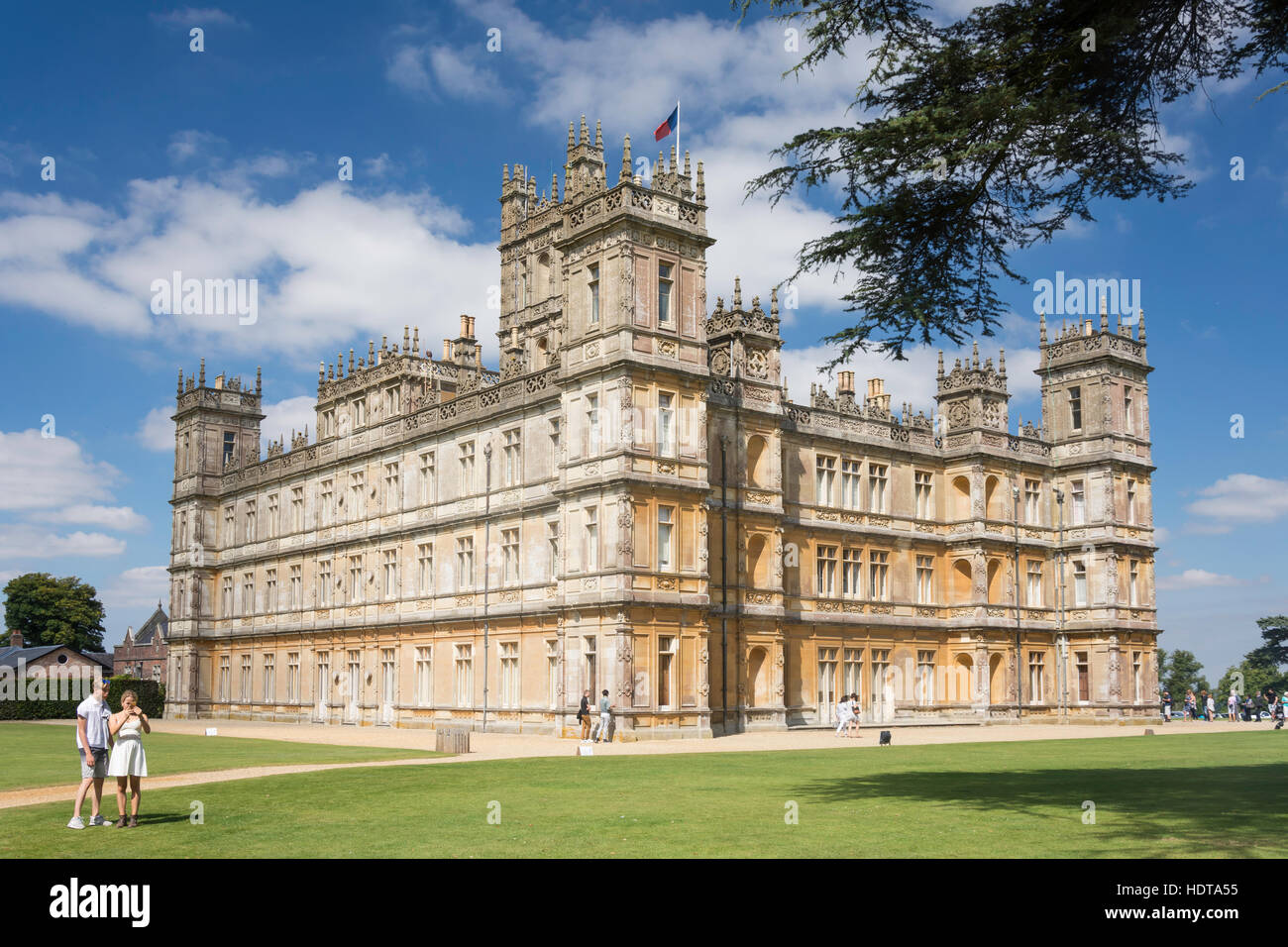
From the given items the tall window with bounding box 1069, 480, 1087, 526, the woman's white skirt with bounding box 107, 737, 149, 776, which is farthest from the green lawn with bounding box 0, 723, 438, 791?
the tall window with bounding box 1069, 480, 1087, 526

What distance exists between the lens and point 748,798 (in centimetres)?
1723

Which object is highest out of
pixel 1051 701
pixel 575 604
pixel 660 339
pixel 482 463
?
pixel 660 339

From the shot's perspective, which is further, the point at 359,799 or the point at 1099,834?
the point at 359,799

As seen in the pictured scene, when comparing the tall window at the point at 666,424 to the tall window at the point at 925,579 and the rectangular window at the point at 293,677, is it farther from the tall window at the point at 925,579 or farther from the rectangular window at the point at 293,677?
the rectangular window at the point at 293,677

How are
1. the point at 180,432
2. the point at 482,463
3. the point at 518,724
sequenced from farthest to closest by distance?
the point at 180,432 → the point at 482,463 → the point at 518,724

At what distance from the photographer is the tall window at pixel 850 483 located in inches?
1916

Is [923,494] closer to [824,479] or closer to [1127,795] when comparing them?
[824,479]

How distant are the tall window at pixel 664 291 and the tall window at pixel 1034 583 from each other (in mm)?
24398

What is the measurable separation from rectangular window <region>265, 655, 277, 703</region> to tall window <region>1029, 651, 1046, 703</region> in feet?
115

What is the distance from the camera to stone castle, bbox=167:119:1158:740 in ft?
123

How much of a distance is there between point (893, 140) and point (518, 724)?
29.6 meters
